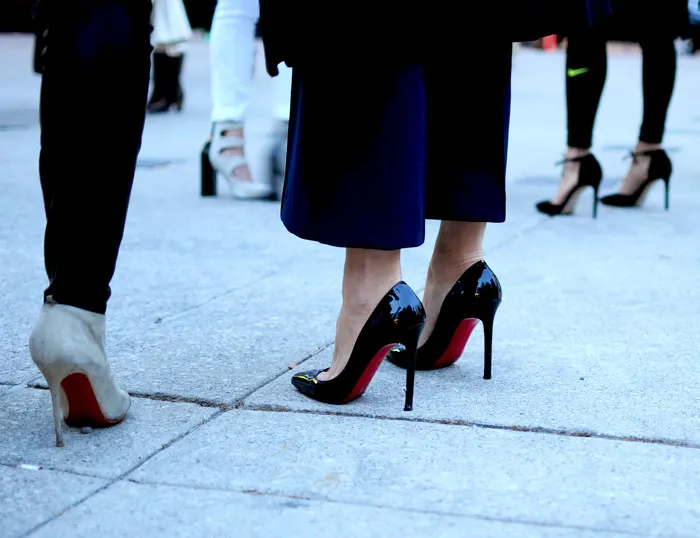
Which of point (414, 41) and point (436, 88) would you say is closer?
point (414, 41)

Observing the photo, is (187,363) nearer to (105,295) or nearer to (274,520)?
(105,295)

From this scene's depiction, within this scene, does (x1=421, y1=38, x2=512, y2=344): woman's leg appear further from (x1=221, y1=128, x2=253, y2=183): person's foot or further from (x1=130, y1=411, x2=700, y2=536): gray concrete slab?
(x1=221, y1=128, x2=253, y2=183): person's foot

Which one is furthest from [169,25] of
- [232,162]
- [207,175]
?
[232,162]

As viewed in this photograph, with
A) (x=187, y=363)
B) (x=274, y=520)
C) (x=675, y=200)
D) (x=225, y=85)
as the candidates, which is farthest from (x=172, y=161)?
(x=274, y=520)

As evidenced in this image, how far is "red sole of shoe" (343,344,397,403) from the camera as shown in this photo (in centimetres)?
208

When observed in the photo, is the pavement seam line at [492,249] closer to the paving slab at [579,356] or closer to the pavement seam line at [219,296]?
the paving slab at [579,356]

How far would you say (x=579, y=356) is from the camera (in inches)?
98.3

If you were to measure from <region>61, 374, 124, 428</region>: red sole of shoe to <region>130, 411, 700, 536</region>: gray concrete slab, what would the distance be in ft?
0.51

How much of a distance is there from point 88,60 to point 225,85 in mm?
2880

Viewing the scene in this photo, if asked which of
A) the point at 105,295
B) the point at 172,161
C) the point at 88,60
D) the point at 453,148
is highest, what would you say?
the point at 88,60

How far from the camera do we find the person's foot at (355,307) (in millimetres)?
2066

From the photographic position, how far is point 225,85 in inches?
185

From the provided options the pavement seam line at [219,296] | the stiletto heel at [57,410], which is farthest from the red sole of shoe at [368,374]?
the pavement seam line at [219,296]

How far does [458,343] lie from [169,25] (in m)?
6.79
